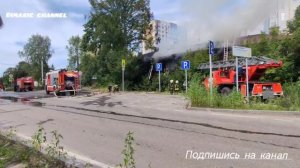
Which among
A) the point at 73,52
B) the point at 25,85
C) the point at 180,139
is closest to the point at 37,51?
the point at 73,52

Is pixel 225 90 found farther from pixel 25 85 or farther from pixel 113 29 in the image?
pixel 25 85

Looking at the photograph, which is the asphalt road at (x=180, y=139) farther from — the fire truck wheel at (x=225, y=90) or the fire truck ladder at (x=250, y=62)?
the fire truck ladder at (x=250, y=62)

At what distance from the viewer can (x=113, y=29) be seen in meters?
46.2

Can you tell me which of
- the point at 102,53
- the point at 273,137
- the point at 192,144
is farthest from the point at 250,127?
the point at 102,53

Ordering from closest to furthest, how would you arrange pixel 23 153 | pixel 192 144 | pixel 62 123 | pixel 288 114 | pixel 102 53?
1. pixel 23 153
2. pixel 192 144
3. pixel 62 123
4. pixel 288 114
5. pixel 102 53

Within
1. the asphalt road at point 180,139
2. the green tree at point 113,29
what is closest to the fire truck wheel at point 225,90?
the asphalt road at point 180,139

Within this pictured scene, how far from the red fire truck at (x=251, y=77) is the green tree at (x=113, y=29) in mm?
19612

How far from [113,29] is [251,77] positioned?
24.2 metres

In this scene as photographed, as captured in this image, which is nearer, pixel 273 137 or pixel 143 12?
pixel 273 137

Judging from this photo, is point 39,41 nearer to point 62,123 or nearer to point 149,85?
point 149,85

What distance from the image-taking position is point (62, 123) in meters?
14.4

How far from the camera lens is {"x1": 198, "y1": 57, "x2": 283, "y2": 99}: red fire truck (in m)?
22.6

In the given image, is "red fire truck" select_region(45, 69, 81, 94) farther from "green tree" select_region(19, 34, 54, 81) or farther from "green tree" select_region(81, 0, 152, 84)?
"green tree" select_region(19, 34, 54, 81)

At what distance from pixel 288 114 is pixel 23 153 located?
37.3 ft
